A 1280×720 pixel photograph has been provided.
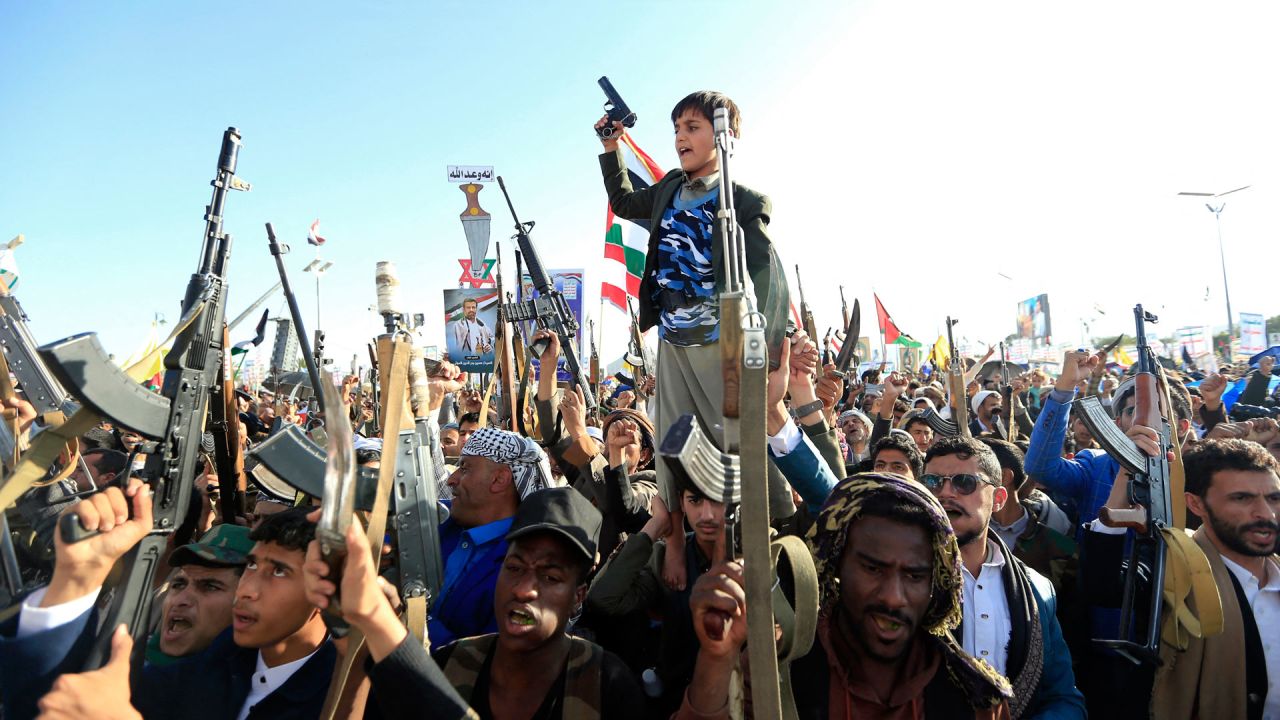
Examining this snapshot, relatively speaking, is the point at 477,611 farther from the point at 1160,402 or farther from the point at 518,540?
the point at 1160,402

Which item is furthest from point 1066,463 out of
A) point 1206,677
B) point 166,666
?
point 166,666

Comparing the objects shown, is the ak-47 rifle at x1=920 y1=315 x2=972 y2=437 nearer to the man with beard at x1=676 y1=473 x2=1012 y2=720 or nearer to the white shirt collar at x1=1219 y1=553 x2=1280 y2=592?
the white shirt collar at x1=1219 y1=553 x2=1280 y2=592

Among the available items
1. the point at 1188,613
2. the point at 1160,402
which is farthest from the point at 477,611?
the point at 1160,402

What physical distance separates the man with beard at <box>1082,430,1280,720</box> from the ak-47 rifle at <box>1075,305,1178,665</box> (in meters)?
0.07

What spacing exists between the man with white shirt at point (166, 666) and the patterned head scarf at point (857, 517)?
5.80 ft

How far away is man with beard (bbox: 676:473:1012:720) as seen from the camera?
216cm

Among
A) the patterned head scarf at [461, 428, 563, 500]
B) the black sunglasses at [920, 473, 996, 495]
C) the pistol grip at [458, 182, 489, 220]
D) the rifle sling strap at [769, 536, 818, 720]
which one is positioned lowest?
the rifle sling strap at [769, 536, 818, 720]

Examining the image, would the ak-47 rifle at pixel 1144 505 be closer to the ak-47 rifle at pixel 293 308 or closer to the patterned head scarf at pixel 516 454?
the patterned head scarf at pixel 516 454

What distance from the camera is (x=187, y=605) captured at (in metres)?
2.70

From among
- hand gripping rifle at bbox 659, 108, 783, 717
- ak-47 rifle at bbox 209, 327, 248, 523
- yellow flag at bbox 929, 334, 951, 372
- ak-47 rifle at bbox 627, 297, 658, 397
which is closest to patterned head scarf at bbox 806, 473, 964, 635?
hand gripping rifle at bbox 659, 108, 783, 717

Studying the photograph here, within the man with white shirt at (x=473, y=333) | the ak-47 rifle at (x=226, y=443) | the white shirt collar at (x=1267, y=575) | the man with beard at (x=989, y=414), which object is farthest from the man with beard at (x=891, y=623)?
the man with white shirt at (x=473, y=333)

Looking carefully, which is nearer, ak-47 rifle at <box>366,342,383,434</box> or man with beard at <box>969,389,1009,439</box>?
ak-47 rifle at <box>366,342,383,434</box>

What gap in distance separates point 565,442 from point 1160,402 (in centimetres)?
344

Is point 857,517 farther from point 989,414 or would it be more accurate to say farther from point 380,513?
point 989,414
